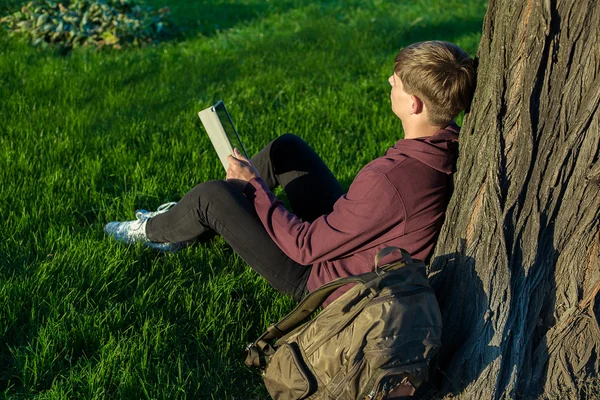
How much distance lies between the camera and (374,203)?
2.82m

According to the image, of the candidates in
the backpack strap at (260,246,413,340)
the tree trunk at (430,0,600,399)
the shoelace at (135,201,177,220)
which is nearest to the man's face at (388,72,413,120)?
the tree trunk at (430,0,600,399)

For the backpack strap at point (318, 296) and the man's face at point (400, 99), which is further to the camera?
the man's face at point (400, 99)

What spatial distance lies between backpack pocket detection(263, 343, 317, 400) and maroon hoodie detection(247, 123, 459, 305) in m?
0.35

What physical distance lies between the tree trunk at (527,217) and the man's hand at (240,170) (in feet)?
3.07

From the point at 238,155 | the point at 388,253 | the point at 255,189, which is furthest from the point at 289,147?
the point at 388,253

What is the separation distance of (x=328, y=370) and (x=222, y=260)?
128 cm

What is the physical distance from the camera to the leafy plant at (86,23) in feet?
22.9

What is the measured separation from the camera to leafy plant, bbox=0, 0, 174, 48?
696 centimetres

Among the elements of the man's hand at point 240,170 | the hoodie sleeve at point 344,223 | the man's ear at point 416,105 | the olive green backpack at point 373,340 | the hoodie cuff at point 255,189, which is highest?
the man's ear at point 416,105

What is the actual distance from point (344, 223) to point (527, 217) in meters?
0.68

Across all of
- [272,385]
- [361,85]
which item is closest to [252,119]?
[361,85]


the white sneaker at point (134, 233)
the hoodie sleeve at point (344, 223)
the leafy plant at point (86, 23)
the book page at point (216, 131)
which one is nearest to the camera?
the hoodie sleeve at point (344, 223)

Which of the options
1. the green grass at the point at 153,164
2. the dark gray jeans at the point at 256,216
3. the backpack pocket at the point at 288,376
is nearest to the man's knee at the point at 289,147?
the dark gray jeans at the point at 256,216

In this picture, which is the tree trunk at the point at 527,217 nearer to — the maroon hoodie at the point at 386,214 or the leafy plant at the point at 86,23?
the maroon hoodie at the point at 386,214
